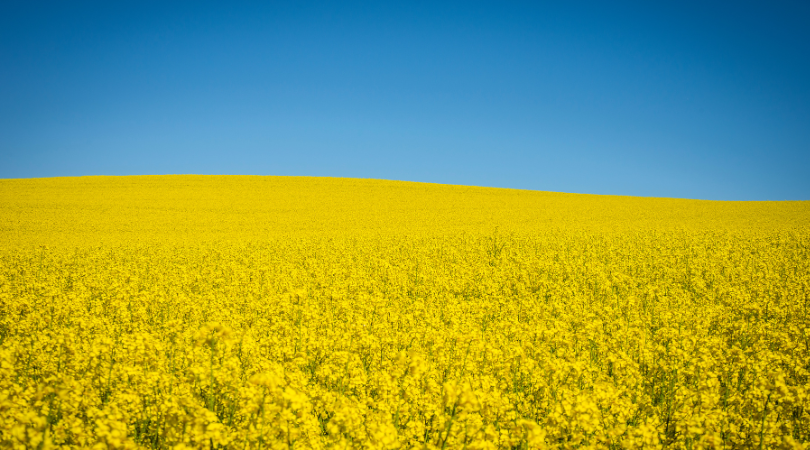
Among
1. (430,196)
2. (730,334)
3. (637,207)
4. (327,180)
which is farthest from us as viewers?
(327,180)

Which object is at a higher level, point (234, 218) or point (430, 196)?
point (430, 196)

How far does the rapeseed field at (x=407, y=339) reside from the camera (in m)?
3.41

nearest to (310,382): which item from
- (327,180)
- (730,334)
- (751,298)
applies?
(730,334)

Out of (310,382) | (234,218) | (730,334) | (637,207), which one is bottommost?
(310,382)

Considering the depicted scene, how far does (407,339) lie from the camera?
593 centimetres

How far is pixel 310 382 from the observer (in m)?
5.11

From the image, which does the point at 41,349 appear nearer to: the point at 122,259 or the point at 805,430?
the point at 805,430

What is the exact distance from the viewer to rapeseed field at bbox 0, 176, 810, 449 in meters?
3.41

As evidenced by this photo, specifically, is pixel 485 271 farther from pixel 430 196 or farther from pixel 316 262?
pixel 430 196

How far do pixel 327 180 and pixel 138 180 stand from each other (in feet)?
61.1

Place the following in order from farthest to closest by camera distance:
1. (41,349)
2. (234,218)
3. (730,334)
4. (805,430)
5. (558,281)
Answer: (234,218) → (558,281) → (730,334) → (41,349) → (805,430)

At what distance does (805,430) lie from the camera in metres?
3.96

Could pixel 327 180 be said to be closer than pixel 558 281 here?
No

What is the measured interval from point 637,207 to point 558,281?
29548mm
